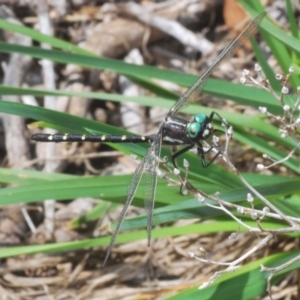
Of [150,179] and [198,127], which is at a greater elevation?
[198,127]

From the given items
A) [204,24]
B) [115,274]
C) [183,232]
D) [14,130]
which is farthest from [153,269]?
[204,24]

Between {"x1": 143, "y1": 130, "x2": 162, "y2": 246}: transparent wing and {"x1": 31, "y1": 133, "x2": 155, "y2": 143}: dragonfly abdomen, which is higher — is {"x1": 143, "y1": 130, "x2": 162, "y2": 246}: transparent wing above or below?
below

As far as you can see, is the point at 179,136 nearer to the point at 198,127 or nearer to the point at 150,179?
the point at 198,127

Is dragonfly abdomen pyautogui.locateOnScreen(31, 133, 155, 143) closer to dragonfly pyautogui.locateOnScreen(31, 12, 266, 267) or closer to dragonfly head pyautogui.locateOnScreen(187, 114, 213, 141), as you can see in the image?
dragonfly pyautogui.locateOnScreen(31, 12, 266, 267)

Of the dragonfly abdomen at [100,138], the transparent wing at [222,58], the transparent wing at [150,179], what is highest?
the transparent wing at [222,58]

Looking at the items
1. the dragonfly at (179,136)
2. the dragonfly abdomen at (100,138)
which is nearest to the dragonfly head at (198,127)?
the dragonfly at (179,136)

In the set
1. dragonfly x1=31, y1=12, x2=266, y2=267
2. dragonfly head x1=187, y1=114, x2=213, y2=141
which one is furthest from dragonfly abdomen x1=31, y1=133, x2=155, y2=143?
dragonfly head x1=187, y1=114, x2=213, y2=141

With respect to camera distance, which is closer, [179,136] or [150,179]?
[150,179]

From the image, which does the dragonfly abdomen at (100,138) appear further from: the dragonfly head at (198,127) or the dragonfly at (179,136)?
the dragonfly head at (198,127)

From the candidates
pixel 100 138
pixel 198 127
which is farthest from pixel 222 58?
pixel 100 138

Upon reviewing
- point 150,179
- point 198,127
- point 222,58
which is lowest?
point 150,179
